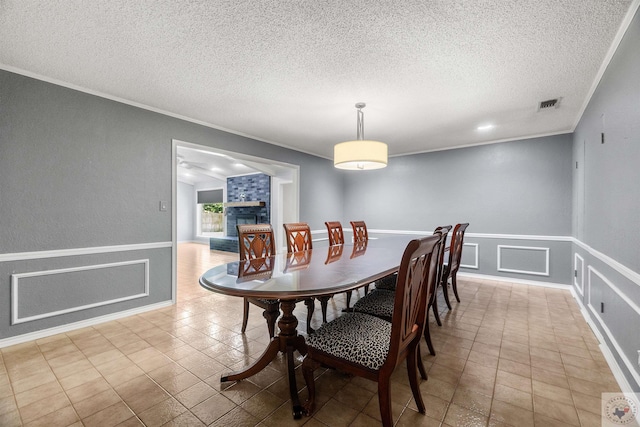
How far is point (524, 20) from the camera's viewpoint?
5.57ft

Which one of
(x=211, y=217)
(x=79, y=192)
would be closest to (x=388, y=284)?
(x=79, y=192)

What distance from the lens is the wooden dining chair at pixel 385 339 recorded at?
125cm

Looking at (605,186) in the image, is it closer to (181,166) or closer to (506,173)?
(506,173)

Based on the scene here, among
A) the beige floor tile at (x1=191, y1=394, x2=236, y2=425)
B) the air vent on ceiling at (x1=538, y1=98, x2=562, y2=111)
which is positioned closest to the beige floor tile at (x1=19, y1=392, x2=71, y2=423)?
the beige floor tile at (x1=191, y1=394, x2=236, y2=425)

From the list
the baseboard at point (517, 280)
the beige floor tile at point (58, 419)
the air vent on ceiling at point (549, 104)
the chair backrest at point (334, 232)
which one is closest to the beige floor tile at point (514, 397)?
the chair backrest at point (334, 232)

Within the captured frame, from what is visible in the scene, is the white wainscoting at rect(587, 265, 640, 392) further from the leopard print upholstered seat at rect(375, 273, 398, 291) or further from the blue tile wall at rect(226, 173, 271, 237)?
the blue tile wall at rect(226, 173, 271, 237)

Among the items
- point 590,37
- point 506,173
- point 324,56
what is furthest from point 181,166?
point 590,37

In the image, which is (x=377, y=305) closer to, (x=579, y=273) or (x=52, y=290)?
(x=52, y=290)

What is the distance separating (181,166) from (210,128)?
17.7ft

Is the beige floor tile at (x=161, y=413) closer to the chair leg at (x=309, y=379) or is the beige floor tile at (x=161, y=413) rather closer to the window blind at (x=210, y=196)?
the chair leg at (x=309, y=379)

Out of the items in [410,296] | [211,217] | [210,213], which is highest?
[210,213]

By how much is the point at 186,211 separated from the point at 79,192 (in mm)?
8128

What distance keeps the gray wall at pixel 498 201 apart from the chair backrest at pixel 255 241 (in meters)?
3.55

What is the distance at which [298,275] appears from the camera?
1672mm
